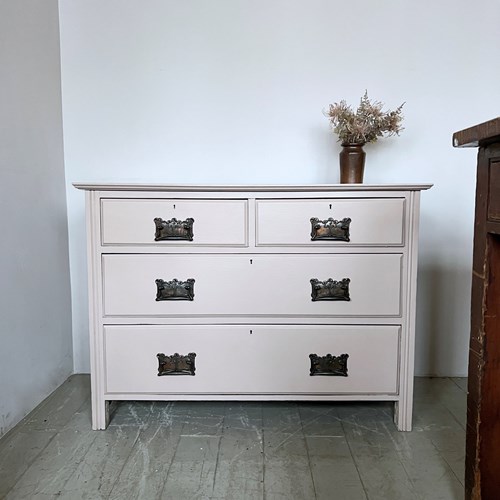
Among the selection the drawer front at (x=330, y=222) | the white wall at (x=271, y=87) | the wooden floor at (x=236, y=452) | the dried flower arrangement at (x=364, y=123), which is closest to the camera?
the wooden floor at (x=236, y=452)

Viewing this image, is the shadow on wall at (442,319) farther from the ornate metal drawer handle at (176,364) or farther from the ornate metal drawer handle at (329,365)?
the ornate metal drawer handle at (176,364)

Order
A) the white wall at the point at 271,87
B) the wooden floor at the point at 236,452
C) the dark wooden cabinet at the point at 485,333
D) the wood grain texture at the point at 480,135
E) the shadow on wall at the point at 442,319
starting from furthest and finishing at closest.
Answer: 1. the shadow on wall at the point at 442,319
2. the white wall at the point at 271,87
3. the wooden floor at the point at 236,452
4. the dark wooden cabinet at the point at 485,333
5. the wood grain texture at the point at 480,135

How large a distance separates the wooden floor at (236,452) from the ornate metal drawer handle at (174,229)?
724mm

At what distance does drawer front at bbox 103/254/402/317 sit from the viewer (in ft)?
5.01

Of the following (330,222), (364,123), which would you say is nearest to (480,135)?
(330,222)

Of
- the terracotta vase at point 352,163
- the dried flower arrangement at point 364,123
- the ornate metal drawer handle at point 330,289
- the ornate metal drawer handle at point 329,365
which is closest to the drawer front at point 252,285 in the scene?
the ornate metal drawer handle at point 330,289

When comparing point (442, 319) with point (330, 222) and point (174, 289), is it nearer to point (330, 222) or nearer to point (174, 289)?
point (330, 222)

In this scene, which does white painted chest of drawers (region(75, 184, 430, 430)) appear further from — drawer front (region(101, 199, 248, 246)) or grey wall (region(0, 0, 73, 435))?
grey wall (region(0, 0, 73, 435))

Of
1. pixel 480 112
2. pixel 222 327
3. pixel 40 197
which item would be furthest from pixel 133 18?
pixel 480 112

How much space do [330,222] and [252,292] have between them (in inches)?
14.6

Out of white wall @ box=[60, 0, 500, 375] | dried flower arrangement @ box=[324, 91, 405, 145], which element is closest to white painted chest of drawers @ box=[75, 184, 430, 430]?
dried flower arrangement @ box=[324, 91, 405, 145]

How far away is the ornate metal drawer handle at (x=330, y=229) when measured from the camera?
4.95 ft

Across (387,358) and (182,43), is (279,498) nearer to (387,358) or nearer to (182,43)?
A: (387,358)

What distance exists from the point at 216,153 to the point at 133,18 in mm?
712
